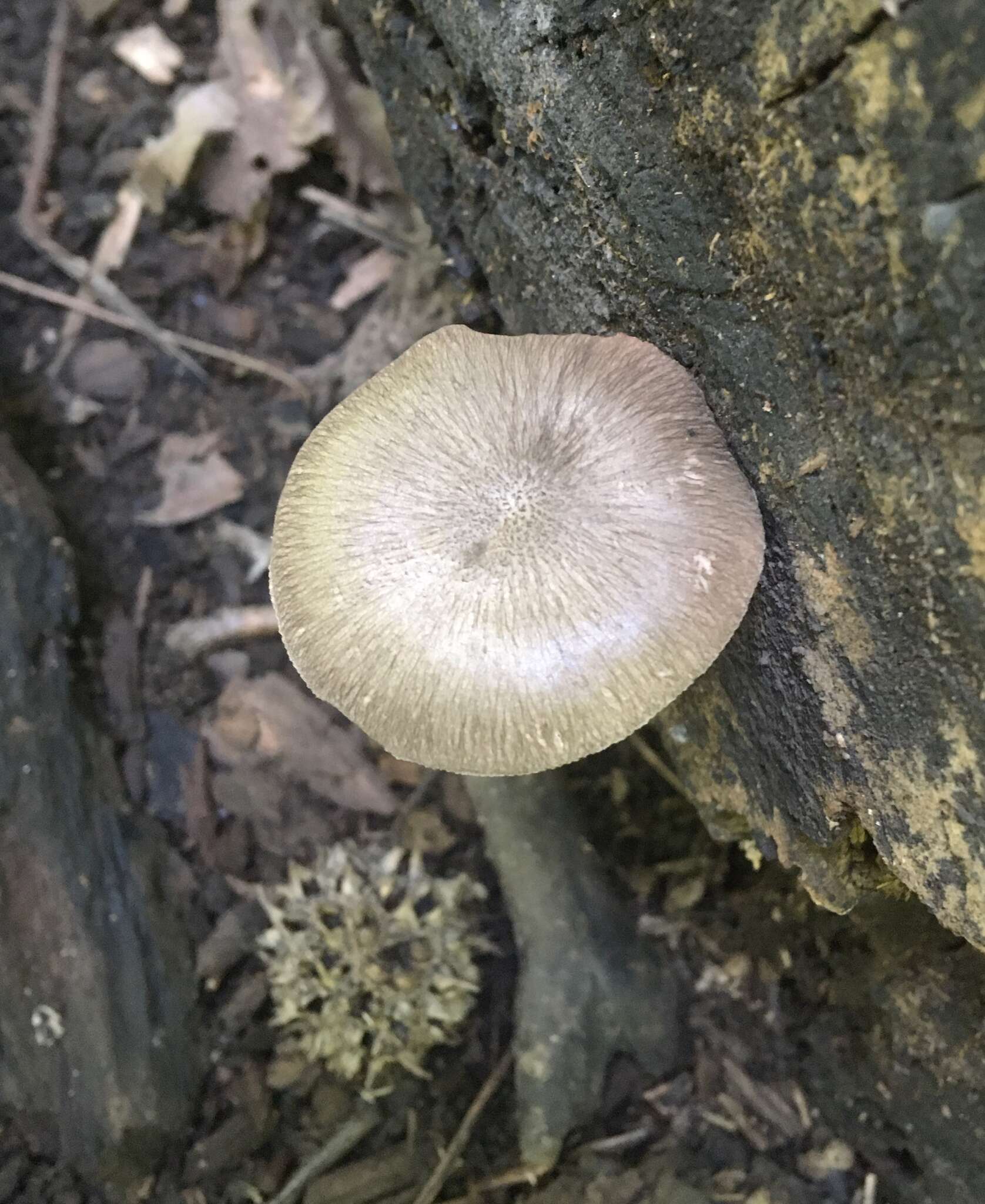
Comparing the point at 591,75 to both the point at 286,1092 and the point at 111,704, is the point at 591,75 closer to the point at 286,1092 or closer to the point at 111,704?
the point at 111,704

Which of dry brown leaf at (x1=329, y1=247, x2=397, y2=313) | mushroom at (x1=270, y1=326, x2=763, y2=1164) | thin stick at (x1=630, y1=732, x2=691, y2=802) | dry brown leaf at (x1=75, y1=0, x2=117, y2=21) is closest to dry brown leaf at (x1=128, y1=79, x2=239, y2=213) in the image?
dry brown leaf at (x1=75, y1=0, x2=117, y2=21)

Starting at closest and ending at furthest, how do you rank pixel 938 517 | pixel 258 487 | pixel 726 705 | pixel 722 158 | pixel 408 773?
1. pixel 938 517
2. pixel 722 158
3. pixel 726 705
4. pixel 408 773
5. pixel 258 487

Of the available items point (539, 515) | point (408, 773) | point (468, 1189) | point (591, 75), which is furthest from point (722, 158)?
point (468, 1189)

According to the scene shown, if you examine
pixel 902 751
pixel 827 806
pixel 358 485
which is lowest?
pixel 827 806

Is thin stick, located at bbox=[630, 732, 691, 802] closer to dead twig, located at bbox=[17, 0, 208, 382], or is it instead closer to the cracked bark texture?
the cracked bark texture

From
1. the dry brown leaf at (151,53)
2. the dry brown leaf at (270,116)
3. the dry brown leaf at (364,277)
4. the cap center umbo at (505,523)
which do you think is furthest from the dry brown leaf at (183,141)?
the cap center umbo at (505,523)

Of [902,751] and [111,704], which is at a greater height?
[902,751]

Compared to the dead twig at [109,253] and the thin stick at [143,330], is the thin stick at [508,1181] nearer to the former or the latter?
the thin stick at [143,330]
